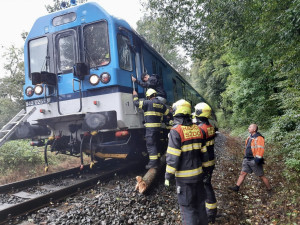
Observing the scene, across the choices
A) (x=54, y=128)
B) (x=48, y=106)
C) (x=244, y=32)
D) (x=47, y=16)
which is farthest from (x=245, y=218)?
(x=47, y=16)

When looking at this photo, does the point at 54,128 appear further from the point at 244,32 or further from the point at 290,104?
the point at 244,32

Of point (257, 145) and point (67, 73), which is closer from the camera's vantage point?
point (257, 145)

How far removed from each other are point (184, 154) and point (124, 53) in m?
3.25

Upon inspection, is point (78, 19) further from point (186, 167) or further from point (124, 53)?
point (186, 167)

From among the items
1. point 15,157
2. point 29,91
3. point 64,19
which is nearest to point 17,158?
point 15,157

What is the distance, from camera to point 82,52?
535cm

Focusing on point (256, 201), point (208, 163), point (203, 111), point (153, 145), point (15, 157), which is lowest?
point (256, 201)

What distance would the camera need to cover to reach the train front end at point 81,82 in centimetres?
496

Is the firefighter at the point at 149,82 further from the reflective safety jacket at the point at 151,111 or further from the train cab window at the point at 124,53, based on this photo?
the reflective safety jacket at the point at 151,111

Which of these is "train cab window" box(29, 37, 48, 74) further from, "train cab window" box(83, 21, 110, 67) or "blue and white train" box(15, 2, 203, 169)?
"train cab window" box(83, 21, 110, 67)

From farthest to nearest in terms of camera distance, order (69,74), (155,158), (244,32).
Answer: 1. (244,32)
2. (69,74)
3. (155,158)

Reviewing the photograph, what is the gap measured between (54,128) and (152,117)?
239 centimetres

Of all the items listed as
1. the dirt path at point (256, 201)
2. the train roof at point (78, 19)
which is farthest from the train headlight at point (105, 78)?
the dirt path at point (256, 201)

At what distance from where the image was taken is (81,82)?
5.23 m
